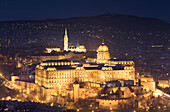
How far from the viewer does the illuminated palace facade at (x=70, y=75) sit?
79750mm

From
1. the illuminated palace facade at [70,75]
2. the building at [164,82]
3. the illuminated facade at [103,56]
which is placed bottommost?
the building at [164,82]

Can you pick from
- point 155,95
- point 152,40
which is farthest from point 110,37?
point 155,95

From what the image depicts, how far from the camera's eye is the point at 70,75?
3250 inches

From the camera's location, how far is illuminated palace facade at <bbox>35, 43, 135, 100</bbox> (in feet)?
262

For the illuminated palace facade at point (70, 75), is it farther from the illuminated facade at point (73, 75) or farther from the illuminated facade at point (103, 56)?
the illuminated facade at point (103, 56)

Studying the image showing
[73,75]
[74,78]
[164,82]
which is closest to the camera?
[74,78]

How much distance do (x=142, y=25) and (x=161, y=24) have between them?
8456 mm

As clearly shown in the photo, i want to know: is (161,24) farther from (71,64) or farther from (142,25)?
(71,64)

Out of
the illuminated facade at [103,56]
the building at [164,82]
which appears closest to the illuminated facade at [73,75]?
the illuminated facade at [103,56]

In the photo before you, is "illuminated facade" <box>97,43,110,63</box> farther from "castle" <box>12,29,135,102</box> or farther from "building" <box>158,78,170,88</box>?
"building" <box>158,78,170,88</box>

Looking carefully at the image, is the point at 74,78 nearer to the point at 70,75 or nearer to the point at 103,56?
the point at 70,75

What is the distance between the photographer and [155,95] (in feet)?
265

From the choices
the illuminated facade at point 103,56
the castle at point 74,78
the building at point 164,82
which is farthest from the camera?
the illuminated facade at point 103,56

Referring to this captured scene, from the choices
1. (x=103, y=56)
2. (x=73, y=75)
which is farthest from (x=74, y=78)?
(x=103, y=56)
